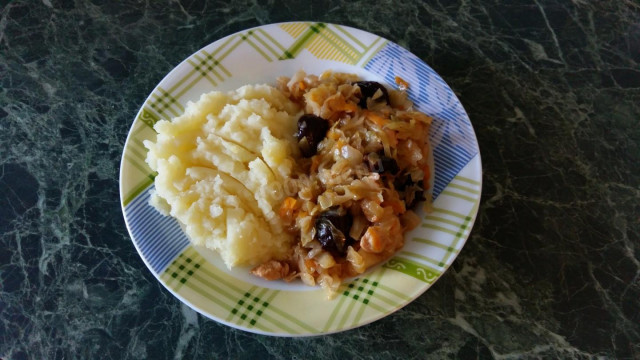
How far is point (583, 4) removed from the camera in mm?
5258

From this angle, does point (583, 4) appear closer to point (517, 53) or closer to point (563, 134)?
point (517, 53)

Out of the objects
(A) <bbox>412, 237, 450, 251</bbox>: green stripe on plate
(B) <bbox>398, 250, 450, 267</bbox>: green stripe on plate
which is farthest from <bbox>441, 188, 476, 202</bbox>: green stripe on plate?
(B) <bbox>398, 250, 450, 267</bbox>: green stripe on plate

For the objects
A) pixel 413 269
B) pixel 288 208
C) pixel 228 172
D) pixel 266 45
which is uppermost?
pixel 266 45

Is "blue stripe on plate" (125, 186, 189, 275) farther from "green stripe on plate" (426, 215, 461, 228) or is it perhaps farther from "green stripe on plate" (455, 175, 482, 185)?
"green stripe on plate" (455, 175, 482, 185)

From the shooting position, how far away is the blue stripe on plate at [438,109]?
12.0ft

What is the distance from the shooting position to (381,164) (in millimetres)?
3582

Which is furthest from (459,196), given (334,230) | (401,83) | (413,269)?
(401,83)

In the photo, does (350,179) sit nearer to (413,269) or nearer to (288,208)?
(288,208)

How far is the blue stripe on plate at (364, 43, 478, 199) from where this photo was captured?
144 inches

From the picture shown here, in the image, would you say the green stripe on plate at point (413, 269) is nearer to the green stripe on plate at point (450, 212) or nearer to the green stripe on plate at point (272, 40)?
the green stripe on plate at point (450, 212)

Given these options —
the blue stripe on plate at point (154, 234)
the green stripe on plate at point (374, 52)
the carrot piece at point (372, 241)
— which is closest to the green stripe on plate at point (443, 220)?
the carrot piece at point (372, 241)

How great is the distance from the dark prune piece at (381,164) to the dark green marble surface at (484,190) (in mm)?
986

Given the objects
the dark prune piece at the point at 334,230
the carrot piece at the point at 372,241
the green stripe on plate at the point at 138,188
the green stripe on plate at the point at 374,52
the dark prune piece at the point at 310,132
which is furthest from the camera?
the green stripe on plate at the point at 374,52

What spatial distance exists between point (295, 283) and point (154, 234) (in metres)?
1.08
